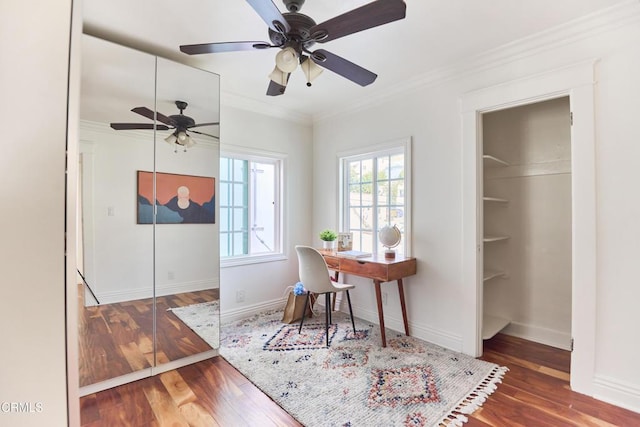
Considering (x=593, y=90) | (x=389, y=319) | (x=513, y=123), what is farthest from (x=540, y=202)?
(x=389, y=319)

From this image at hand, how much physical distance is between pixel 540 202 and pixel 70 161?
3372mm

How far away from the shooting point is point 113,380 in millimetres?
2000

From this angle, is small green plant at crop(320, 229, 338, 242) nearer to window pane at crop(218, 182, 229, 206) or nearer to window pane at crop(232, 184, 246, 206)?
window pane at crop(232, 184, 246, 206)

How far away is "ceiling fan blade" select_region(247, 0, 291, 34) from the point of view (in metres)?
1.25

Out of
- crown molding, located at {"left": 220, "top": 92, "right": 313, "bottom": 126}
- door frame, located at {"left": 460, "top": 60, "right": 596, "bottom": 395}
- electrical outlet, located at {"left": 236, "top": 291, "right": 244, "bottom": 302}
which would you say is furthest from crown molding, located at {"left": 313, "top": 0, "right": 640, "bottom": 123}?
electrical outlet, located at {"left": 236, "top": 291, "right": 244, "bottom": 302}

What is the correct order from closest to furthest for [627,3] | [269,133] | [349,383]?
1. [627,3]
2. [349,383]
3. [269,133]

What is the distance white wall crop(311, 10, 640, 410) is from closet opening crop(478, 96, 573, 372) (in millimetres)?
314

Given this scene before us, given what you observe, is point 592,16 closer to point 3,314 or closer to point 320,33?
point 320,33

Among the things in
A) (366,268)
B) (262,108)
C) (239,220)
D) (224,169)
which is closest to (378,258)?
(366,268)

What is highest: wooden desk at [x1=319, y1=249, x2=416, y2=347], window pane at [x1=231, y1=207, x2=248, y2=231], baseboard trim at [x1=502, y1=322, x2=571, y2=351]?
window pane at [x1=231, y1=207, x2=248, y2=231]

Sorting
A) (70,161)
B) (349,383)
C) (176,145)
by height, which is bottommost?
(349,383)

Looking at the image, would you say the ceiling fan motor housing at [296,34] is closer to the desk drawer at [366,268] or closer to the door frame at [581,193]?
the door frame at [581,193]

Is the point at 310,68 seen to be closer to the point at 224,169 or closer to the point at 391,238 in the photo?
the point at 391,238

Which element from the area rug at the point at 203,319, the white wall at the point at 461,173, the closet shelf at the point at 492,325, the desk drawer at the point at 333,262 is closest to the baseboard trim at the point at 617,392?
the white wall at the point at 461,173
